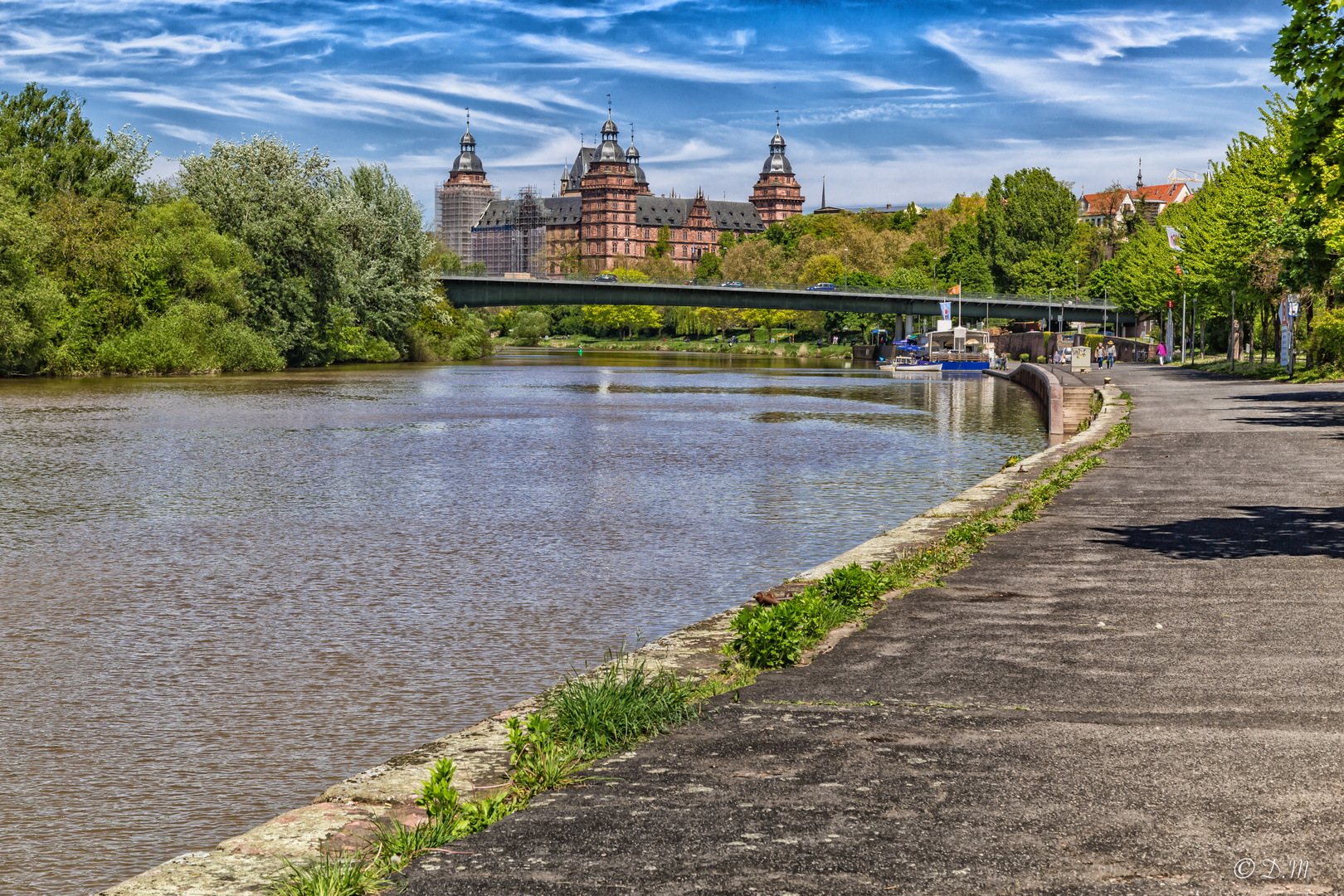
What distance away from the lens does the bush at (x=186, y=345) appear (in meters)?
63.1

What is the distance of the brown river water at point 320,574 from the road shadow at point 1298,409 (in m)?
5.29

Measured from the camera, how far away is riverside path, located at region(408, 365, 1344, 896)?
4715mm

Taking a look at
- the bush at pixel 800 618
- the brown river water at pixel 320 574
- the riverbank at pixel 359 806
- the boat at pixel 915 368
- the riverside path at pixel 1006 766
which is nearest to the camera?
the riverside path at pixel 1006 766

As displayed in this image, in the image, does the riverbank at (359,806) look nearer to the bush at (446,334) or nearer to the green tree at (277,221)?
the green tree at (277,221)

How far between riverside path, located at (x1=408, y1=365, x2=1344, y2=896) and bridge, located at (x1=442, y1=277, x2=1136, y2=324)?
102018mm

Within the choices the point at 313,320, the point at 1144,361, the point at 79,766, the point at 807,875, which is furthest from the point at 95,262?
the point at 1144,361

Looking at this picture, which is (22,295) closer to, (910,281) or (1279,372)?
(1279,372)

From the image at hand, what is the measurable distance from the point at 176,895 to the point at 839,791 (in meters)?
2.64

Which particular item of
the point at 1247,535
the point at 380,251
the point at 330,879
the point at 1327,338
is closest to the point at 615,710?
the point at 330,879

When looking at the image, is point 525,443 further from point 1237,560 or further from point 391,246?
point 391,246

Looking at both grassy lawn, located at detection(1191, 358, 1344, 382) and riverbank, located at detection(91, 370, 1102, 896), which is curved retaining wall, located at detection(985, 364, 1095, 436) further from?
riverbank, located at detection(91, 370, 1102, 896)

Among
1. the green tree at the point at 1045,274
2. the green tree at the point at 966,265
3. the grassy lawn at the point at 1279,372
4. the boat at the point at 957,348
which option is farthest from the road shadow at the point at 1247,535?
the green tree at the point at 1045,274

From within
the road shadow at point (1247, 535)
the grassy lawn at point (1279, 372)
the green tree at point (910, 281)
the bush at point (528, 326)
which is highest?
the green tree at point (910, 281)

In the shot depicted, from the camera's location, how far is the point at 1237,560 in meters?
11.5
